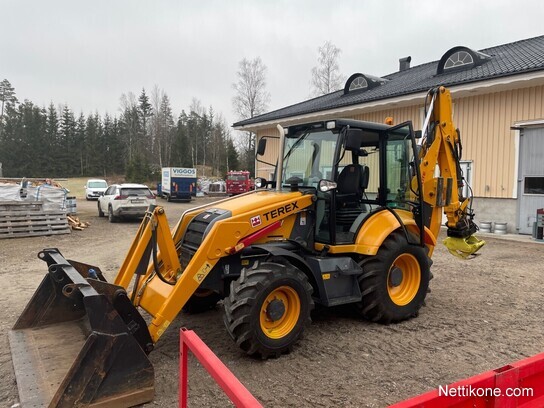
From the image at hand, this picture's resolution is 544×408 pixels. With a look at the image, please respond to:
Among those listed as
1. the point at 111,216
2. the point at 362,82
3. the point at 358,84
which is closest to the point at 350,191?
the point at 111,216

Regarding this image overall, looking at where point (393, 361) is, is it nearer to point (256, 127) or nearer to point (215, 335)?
point (215, 335)

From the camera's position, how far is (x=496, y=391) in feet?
7.33

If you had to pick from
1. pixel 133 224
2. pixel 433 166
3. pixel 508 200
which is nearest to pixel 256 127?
pixel 133 224

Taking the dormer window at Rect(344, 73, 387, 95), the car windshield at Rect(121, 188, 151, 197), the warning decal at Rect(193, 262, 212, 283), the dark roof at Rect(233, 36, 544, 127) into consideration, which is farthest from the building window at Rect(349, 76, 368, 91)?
the warning decal at Rect(193, 262, 212, 283)

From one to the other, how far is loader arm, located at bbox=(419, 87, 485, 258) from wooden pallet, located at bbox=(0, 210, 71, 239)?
12014 millimetres

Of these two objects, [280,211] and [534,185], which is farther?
[534,185]

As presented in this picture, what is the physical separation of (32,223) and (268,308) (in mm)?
11723

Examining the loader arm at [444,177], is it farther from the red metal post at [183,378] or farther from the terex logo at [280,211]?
the red metal post at [183,378]

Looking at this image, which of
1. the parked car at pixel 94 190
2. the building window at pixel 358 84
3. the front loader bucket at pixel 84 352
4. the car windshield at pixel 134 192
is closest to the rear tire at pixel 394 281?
the front loader bucket at pixel 84 352

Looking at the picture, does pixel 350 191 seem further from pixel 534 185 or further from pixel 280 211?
pixel 534 185

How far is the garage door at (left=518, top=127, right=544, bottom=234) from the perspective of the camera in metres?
12.3

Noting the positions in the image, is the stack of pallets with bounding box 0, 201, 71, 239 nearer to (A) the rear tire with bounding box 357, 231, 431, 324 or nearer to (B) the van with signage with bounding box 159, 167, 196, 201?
(A) the rear tire with bounding box 357, 231, 431, 324

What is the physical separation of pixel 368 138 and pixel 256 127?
1840 cm

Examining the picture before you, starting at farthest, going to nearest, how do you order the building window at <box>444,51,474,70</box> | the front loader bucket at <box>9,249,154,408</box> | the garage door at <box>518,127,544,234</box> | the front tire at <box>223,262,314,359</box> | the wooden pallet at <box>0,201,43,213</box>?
the building window at <box>444,51,474,70</box>, the wooden pallet at <box>0,201,43,213</box>, the garage door at <box>518,127,544,234</box>, the front tire at <box>223,262,314,359</box>, the front loader bucket at <box>9,249,154,408</box>
